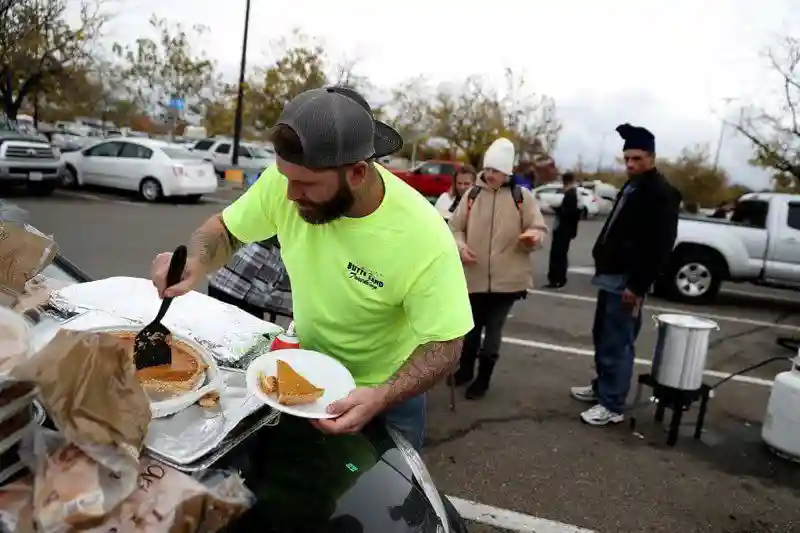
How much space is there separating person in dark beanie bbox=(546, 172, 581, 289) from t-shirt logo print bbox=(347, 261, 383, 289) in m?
8.27

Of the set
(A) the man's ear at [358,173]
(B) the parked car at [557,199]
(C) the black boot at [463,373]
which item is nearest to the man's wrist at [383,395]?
(A) the man's ear at [358,173]

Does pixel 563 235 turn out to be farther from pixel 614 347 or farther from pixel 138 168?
pixel 138 168

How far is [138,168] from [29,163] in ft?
8.54

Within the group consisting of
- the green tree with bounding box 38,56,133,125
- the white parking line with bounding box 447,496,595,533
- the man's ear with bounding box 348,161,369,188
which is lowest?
the white parking line with bounding box 447,496,595,533

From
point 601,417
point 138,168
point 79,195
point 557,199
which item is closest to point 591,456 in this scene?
point 601,417

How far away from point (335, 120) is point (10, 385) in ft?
3.09

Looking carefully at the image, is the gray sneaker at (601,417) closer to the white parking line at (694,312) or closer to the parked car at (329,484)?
the parked car at (329,484)

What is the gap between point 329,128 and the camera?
5.28ft

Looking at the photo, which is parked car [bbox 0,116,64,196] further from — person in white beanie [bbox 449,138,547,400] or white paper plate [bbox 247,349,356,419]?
white paper plate [bbox 247,349,356,419]

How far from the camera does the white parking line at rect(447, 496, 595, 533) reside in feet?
10.8

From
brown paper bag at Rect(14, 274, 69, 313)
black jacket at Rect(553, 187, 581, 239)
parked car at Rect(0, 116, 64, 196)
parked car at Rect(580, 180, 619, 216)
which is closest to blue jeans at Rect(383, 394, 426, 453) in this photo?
brown paper bag at Rect(14, 274, 69, 313)

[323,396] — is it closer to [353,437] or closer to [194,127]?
[353,437]

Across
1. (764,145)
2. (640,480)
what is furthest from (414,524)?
(764,145)

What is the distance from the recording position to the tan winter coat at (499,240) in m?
4.65
